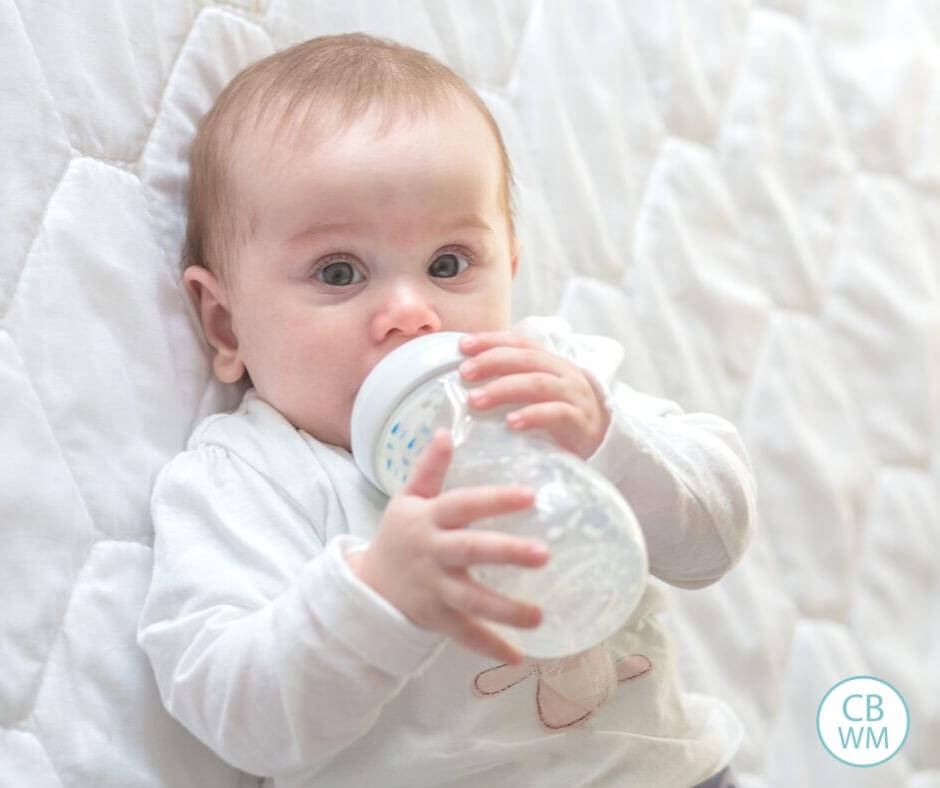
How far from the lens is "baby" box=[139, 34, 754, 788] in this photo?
748 millimetres

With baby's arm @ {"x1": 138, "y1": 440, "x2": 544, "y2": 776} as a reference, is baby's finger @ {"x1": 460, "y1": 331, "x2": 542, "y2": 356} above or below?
above

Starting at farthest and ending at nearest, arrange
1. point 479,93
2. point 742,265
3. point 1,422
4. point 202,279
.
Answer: point 742,265
point 479,93
point 202,279
point 1,422

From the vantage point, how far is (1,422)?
0.79 metres

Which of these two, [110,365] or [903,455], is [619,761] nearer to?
[110,365]

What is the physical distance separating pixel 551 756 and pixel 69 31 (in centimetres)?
59

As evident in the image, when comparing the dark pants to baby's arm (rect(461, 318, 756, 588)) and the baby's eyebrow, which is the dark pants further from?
the baby's eyebrow

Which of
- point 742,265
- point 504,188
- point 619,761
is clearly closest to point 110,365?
point 504,188

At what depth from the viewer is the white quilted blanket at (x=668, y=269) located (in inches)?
33.2

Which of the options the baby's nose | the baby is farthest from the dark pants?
the baby's nose

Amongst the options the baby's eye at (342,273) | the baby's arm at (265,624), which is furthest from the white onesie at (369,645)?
the baby's eye at (342,273)

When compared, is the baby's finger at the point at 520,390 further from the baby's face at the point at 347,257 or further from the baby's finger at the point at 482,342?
the baby's face at the point at 347,257

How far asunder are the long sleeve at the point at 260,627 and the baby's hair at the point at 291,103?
16 cm

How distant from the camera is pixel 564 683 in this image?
2.84ft

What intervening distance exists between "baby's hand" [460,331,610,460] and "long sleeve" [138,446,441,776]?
115mm
